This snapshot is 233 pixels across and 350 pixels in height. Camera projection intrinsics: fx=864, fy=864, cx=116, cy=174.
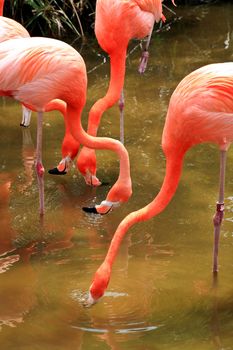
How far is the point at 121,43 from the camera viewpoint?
573 centimetres

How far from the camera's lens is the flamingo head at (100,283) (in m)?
3.98

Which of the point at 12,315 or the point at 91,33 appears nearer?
the point at 12,315

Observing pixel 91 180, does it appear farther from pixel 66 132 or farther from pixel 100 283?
pixel 100 283

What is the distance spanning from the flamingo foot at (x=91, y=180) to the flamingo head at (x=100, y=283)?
1.43 meters

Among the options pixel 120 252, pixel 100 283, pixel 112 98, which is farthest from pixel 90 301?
pixel 112 98

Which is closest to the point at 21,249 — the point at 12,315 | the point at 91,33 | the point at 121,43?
the point at 12,315

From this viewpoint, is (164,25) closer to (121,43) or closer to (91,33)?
(91,33)

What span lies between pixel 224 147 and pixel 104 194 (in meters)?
1.34

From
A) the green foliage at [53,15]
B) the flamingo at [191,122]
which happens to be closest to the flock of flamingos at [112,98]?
the flamingo at [191,122]

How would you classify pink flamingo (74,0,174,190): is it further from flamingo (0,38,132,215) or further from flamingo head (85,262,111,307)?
flamingo head (85,262,111,307)

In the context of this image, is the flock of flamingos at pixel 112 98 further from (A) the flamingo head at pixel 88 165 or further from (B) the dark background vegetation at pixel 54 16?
(B) the dark background vegetation at pixel 54 16

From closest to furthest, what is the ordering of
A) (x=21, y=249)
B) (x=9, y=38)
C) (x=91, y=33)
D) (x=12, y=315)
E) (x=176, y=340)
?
(x=176, y=340), (x=12, y=315), (x=21, y=249), (x=9, y=38), (x=91, y=33)

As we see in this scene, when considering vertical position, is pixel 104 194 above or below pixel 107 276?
below

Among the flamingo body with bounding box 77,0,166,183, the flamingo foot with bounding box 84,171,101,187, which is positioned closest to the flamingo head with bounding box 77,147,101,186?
the flamingo foot with bounding box 84,171,101,187
